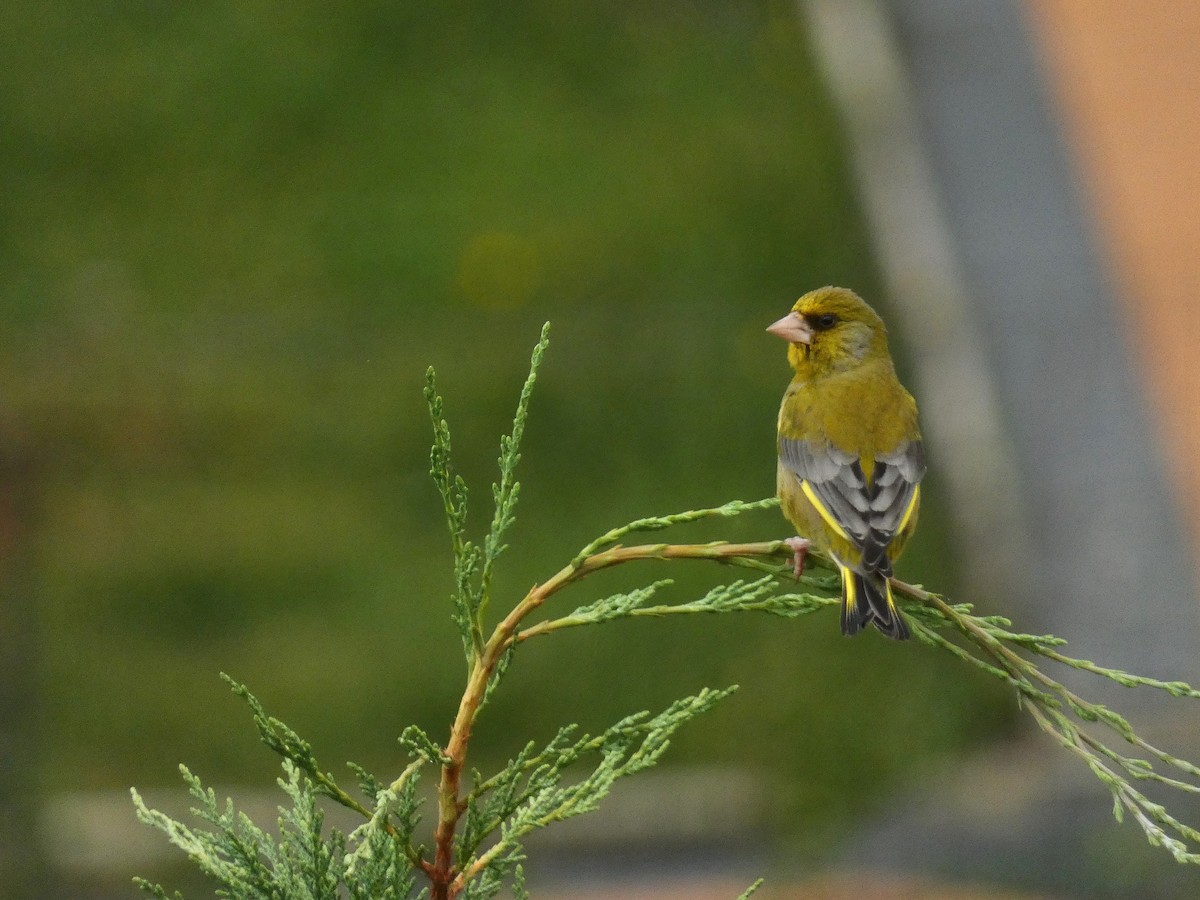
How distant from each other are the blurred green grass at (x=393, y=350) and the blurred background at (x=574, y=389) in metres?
0.03

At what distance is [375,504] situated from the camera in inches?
421

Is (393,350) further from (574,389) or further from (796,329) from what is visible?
(796,329)

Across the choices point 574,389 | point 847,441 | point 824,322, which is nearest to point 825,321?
point 824,322

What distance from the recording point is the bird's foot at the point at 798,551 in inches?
126

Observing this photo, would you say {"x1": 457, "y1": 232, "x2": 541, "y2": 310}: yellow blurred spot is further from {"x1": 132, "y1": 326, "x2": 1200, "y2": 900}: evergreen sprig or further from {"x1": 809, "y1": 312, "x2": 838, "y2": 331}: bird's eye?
{"x1": 132, "y1": 326, "x2": 1200, "y2": 900}: evergreen sprig

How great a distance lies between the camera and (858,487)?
4.65 meters

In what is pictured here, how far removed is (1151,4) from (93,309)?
12.6 metres

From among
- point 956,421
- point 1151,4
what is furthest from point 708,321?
point 1151,4

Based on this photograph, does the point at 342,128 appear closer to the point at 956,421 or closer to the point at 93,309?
the point at 93,309

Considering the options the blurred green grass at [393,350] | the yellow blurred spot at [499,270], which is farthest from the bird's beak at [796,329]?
the yellow blurred spot at [499,270]

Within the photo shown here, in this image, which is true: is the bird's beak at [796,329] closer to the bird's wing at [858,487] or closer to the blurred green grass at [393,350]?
the bird's wing at [858,487]

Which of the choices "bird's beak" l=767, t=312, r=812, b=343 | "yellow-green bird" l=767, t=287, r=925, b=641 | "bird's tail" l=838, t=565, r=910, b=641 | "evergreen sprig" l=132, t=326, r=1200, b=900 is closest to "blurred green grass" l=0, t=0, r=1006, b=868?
"yellow-green bird" l=767, t=287, r=925, b=641

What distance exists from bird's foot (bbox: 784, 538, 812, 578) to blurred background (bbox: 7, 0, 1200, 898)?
3.90 meters

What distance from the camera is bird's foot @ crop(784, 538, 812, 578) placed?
3.19 m
